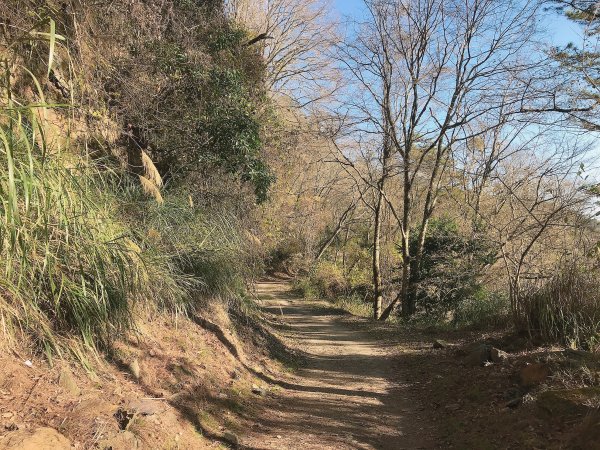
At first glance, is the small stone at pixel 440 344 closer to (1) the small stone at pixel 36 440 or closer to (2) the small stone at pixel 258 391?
(2) the small stone at pixel 258 391

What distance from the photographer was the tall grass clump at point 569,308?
6.64 metres

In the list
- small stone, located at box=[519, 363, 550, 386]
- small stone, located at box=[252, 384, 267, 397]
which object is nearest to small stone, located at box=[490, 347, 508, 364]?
small stone, located at box=[519, 363, 550, 386]

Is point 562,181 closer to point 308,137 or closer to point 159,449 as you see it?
point 308,137

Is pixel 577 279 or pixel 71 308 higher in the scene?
pixel 577 279

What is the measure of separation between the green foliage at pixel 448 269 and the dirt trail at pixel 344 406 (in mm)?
4448

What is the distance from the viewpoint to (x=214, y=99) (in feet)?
30.1

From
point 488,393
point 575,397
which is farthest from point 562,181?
point 575,397

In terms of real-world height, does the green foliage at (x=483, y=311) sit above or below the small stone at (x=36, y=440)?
above

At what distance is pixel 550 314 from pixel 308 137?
13.1 metres

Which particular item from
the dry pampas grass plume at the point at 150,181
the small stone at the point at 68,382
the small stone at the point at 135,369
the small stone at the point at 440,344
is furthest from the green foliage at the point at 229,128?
the small stone at the point at 68,382

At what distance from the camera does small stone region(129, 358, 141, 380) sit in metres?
4.66

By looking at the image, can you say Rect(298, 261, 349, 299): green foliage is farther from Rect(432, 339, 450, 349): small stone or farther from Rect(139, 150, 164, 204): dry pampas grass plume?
Rect(139, 150, 164, 204): dry pampas grass plume

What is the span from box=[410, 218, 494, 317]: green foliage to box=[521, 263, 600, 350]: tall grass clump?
6.72 m

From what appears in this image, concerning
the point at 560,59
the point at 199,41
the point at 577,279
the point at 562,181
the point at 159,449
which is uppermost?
the point at 560,59
